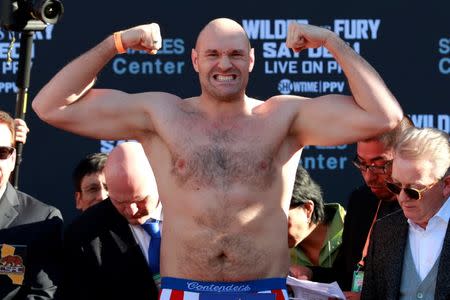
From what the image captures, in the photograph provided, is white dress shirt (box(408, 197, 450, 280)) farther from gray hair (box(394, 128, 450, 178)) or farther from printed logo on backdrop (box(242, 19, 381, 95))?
printed logo on backdrop (box(242, 19, 381, 95))

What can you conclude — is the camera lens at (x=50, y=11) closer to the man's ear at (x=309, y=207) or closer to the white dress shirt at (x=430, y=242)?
the man's ear at (x=309, y=207)

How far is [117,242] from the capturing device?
16.2ft

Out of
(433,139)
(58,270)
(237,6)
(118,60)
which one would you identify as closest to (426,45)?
(237,6)

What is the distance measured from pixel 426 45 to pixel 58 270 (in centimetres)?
265

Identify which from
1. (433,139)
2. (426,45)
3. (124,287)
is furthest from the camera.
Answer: (426,45)

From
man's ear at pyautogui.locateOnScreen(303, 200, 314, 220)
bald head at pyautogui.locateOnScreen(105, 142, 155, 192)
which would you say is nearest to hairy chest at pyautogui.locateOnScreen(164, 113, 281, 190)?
bald head at pyautogui.locateOnScreen(105, 142, 155, 192)

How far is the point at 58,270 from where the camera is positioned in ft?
16.2

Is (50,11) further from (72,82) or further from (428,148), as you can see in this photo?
(428,148)

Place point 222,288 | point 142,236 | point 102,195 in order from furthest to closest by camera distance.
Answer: point 102,195
point 142,236
point 222,288

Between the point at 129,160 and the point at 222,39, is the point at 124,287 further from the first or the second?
the point at 222,39

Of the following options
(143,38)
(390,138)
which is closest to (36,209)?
(143,38)

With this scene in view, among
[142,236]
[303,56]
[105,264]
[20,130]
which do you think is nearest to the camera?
[105,264]

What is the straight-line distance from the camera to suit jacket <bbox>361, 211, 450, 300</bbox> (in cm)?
432

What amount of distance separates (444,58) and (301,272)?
79.7 inches
